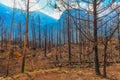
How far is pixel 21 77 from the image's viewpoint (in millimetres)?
14672

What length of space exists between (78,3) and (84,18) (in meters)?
1.09

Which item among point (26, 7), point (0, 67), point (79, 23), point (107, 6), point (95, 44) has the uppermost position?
point (26, 7)

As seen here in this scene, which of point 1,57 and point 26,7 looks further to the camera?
point 1,57

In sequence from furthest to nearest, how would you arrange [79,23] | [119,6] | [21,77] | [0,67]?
[0,67] < [21,77] < [79,23] < [119,6]

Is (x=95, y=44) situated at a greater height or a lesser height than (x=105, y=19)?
lesser

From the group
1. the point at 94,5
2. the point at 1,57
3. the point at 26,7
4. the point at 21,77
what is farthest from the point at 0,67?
the point at 94,5

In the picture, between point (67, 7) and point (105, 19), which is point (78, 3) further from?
point (105, 19)

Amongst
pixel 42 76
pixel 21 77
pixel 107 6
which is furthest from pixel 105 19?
pixel 21 77

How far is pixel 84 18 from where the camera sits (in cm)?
1409

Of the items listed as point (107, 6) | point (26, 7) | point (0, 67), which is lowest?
point (0, 67)

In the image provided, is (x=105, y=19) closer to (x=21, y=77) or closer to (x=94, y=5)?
(x=94, y=5)

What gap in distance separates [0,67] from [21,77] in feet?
110

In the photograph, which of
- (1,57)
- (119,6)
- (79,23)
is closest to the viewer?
(119,6)

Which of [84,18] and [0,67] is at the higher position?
[84,18]
